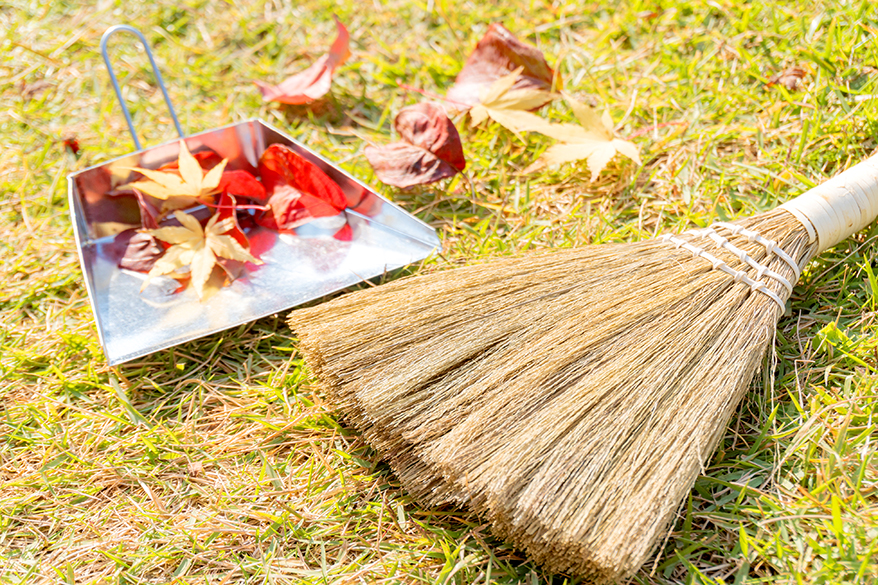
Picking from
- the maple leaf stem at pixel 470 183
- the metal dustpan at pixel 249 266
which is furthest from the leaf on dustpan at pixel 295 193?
the maple leaf stem at pixel 470 183

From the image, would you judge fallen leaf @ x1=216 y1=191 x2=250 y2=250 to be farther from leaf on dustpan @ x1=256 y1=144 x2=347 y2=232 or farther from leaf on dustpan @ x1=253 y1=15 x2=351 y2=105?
leaf on dustpan @ x1=253 y1=15 x2=351 y2=105

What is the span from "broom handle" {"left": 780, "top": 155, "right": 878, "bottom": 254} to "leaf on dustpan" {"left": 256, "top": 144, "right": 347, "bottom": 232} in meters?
1.16

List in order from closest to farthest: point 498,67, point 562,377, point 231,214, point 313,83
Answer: point 562,377 → point 231,214 → point 498,67 → point 313,83

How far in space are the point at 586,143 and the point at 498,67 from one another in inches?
18.0

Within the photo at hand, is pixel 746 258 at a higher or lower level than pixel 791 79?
lower

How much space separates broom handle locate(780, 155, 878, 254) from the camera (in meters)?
1.40

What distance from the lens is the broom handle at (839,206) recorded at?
1404 mm

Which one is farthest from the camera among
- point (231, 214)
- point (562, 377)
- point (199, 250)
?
point (231, 214)

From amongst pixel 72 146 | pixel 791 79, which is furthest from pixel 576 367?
pixel 72 146

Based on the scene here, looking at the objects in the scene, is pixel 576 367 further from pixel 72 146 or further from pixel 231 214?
pixel 72 146

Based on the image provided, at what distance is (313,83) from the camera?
221 centimetres

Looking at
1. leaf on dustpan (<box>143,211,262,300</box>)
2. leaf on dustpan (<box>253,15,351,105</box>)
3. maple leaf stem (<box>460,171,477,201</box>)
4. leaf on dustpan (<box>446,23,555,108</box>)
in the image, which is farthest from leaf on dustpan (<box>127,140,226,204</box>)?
leaf on dustpan (<box>446,23,555,108</box>)

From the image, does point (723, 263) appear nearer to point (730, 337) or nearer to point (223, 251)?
point (730, 337)

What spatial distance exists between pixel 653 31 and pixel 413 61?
2.84 feet
